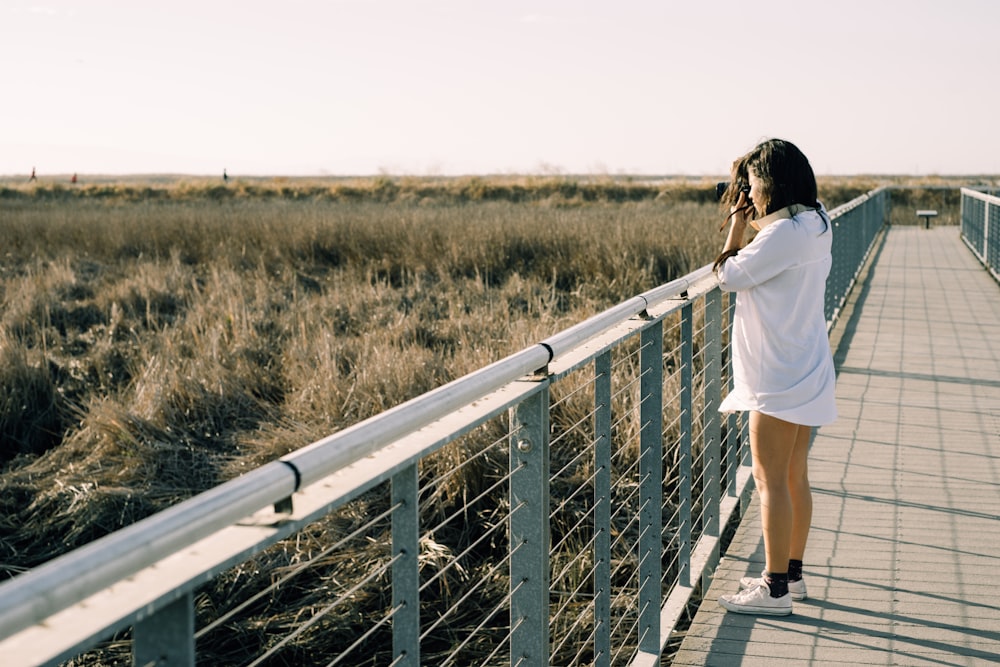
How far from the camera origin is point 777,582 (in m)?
4.20

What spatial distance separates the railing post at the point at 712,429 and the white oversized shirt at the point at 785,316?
629mm

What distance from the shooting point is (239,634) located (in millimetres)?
5352

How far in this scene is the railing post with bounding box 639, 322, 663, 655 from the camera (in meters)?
3.81

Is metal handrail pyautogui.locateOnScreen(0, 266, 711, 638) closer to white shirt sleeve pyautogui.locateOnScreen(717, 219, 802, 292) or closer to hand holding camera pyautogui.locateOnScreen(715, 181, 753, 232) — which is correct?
white shirt sleeve pyautogui.locateOnScreen(717, 219, 802, 292)

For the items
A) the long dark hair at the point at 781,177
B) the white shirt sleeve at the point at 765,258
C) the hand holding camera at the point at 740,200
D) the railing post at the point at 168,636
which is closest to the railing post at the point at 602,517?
the white shirt sleeve at the point at 765,258

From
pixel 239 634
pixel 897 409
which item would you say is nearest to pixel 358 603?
pixel 239 634

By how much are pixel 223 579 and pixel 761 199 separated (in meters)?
3.36

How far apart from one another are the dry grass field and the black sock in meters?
3.79

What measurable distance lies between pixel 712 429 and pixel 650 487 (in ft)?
2.97

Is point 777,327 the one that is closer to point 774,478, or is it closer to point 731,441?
point 774,478

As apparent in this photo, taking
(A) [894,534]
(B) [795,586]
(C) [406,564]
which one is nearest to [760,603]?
(B) [795,586]

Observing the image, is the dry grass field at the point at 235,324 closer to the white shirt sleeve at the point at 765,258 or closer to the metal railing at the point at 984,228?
the metal railing at the point at 984,228

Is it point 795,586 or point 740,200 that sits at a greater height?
point 740,200

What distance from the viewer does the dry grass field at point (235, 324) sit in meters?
7.55
